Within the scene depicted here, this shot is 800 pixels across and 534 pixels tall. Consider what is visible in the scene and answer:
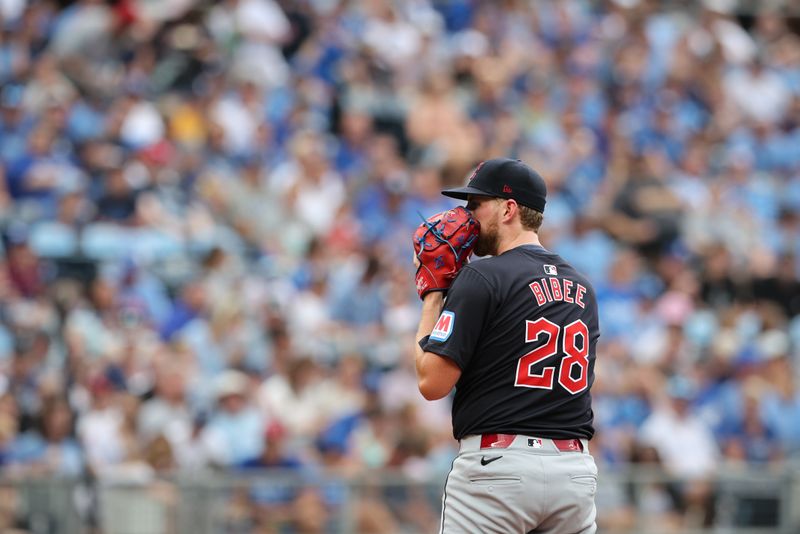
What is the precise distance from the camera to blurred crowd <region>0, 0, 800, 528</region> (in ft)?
32.3

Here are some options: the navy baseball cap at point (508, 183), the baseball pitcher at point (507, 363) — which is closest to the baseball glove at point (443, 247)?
the baseball pitcher at point (507, 363)

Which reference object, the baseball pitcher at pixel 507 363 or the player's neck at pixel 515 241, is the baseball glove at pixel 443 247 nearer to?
the baseball pitcher at pixel 507 363

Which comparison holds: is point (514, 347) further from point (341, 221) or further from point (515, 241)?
point (341, 221)

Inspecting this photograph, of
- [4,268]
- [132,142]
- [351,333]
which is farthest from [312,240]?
[4,268]

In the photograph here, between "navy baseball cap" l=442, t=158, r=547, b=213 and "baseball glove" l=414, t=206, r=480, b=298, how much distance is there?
0.36 ft

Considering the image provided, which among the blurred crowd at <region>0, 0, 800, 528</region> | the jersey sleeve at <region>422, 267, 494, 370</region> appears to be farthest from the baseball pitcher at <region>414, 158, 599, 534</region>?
the blurred crowd at <region>0, 0, 800, 528</region>

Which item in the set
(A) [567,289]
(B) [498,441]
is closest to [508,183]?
(A) [567,289]

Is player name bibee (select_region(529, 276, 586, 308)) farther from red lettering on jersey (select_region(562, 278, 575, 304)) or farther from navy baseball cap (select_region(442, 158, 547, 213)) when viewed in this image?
navy baseball cap (select_region(442, 158, 547, 213))

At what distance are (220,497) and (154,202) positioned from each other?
382 cm

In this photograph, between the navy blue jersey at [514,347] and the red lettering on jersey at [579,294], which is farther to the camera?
the red lettering on jersey at [579,294]

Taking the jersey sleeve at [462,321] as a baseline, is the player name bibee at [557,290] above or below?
above

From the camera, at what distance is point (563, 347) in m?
4.94

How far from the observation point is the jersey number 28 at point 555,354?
4.88 metres

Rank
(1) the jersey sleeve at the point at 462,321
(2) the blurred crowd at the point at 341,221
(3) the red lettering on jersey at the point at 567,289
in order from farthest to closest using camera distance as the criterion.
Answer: (2) the blurred crowd at the point at 341,221 < (3) the red lettering on jersey at the point at 567,289 < (1) the jersey sleeve at the point at 462,321
